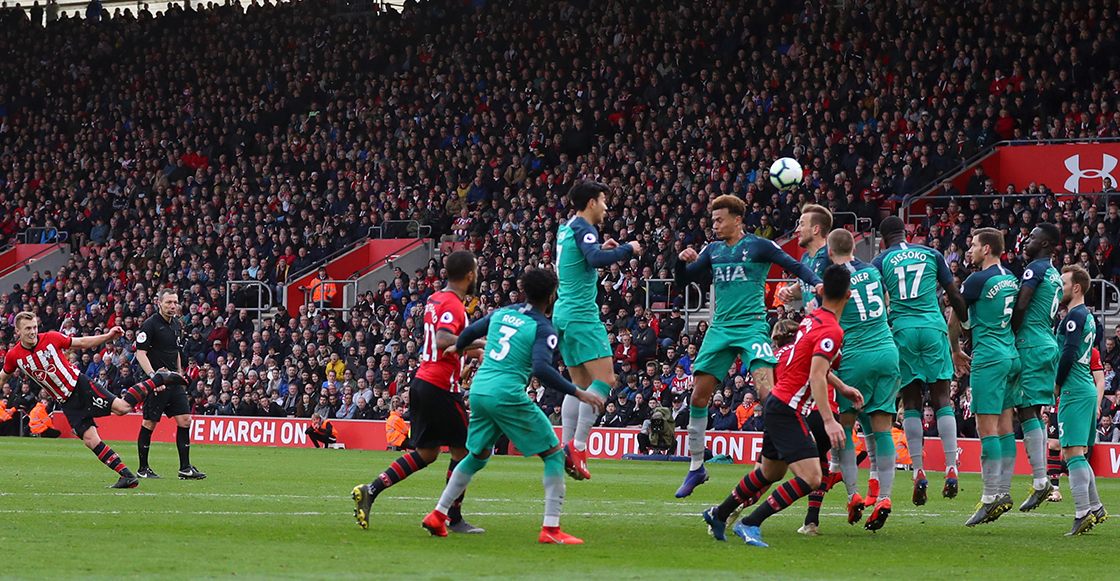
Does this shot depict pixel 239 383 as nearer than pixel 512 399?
No

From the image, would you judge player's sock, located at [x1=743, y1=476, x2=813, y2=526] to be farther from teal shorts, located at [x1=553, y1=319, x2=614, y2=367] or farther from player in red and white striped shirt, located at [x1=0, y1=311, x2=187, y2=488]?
player in red and white striped shirt, located at [x1=0, y1=311, x2=187, y2=488]

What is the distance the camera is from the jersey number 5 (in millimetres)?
9125

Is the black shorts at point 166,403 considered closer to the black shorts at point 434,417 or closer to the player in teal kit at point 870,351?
the black shorts at point 434,417

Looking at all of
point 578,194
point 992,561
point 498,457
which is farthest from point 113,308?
point 992,561

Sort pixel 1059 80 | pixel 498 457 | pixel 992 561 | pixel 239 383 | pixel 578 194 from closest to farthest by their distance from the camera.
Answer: pixel 992 561 → pixel 578 194 → pixel 498 457 → pixel 1059 80 → pixel 239 383

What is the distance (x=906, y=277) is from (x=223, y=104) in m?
32.3

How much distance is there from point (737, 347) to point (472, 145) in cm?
2460

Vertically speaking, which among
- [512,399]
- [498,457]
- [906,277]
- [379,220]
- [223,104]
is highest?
[223,104]

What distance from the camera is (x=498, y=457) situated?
80.6 ft

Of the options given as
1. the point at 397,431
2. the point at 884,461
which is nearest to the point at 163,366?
the point at 884,461

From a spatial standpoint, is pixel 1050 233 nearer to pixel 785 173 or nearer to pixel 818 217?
pixel 818 217

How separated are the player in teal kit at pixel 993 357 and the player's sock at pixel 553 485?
3745mm

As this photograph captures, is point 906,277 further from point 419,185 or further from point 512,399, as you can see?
point 419,185

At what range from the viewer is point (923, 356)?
11.3 m
